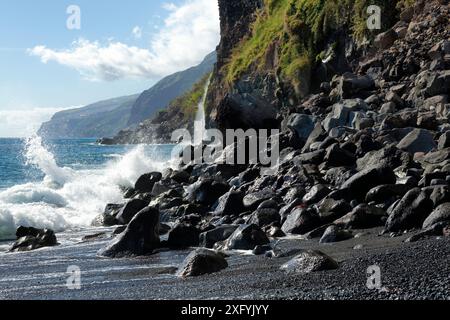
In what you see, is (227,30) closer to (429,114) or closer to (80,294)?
(429,114)

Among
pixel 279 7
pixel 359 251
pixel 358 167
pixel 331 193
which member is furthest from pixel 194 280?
pixel 279 7

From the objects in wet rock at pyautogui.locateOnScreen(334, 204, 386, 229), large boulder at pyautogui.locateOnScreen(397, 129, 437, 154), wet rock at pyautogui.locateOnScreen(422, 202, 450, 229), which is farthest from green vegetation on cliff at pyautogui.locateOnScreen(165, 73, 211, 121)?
wet rock at pyautogui.locateOnScreen(422, 202, 450, 229)

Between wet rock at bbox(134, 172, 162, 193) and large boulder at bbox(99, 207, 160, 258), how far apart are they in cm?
1357

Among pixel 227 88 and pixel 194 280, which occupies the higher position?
pixel 227 88

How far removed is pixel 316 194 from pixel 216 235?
3579 mm

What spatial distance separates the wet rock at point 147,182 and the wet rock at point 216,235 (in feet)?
46.3

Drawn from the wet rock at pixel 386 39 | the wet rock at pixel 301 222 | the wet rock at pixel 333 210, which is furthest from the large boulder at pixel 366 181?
the wet rock at pixel 386 39

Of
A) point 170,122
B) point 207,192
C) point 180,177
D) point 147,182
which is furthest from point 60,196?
point 170,122

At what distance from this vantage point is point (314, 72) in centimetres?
4272

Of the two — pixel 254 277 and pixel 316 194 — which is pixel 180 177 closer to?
pixel 316 194

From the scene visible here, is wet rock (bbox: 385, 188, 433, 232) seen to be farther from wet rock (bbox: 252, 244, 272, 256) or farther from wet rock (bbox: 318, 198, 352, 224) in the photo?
wet rock (bbox: 252, 244, 272, 256)

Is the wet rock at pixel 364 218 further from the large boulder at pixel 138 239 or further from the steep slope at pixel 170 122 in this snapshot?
the steep slope at pixel 170 122

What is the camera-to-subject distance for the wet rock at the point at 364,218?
13680 mm
